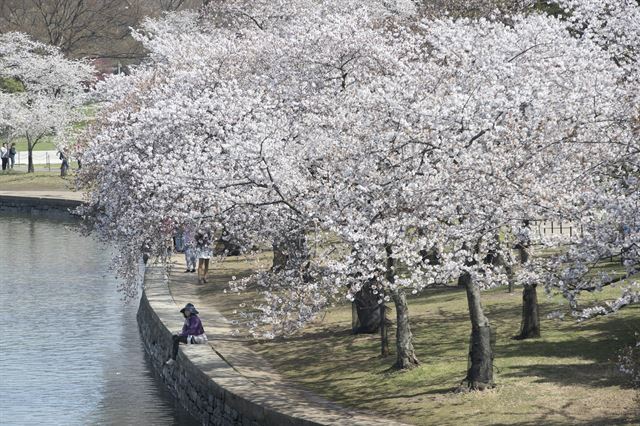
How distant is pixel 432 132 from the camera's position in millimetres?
18078

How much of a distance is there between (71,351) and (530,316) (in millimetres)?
11672

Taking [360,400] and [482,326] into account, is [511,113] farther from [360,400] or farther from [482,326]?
[360,400]

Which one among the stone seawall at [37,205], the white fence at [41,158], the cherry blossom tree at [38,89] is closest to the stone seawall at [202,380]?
the stone seawall at [37,205]

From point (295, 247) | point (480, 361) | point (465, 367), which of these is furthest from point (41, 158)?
point (480, 361)

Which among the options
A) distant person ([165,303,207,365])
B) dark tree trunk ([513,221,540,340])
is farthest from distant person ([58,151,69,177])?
dark tree trunk ([513,221,540,340])

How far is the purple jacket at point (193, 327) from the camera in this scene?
920 inches

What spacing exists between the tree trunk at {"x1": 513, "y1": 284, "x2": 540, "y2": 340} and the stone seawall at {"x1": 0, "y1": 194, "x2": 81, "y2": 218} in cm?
3862

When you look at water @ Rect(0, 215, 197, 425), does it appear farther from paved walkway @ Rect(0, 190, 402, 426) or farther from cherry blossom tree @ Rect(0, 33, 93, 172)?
cherry blossom tree @ Rect(0, 33, 93, 172)

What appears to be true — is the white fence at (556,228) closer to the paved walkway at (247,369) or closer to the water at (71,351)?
the paved walkway at (247,369)

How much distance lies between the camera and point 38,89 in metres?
77.1

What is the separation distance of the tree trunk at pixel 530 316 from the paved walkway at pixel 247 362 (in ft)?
13.6

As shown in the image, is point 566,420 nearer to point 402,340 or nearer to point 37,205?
point 402,340

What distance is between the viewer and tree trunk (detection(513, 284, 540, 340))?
21.1 metres

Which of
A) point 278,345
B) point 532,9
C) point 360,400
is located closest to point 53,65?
point 532,9
